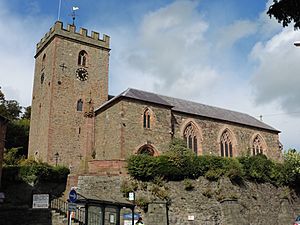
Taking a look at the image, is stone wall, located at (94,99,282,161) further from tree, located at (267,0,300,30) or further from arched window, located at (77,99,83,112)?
tree, located at (267,0,300,30)

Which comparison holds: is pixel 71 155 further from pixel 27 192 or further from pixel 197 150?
pixel 197 150

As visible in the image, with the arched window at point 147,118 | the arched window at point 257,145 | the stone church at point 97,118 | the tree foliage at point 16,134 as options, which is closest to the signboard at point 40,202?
the stone church at point 97,118

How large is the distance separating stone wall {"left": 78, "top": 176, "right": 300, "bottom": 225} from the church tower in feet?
25.6

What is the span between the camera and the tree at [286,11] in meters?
10.7

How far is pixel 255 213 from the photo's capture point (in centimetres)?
3038

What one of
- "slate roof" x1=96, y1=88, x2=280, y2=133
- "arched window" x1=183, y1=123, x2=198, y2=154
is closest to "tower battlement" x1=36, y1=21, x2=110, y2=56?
"slate roof" x1=96, y1=88, x2=280, y2=133

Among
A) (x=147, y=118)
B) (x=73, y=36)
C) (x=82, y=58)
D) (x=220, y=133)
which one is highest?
Result: (x=73, y=36)

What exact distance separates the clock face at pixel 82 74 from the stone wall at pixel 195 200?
1351 cm

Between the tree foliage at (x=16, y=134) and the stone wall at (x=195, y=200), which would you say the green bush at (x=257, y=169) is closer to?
the stone wall at (x=195, y=200)

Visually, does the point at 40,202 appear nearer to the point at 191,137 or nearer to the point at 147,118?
the point at 147,118

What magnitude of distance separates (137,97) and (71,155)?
8891mm

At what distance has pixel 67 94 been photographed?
38750mm

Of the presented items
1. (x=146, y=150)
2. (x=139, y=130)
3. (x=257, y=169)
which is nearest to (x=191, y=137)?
(x=146, y=150)

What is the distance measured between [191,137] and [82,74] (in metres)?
13.4
